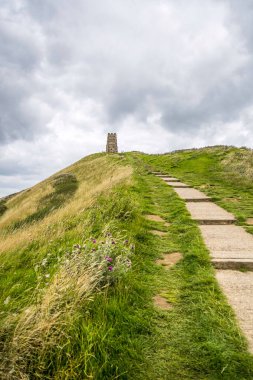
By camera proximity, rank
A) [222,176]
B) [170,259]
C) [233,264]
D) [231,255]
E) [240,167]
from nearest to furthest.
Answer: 1. [233,264]
2. [231,255]
3. [170,259]
4. [222,176]
5. [240,167]

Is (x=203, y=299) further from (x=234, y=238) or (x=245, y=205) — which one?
(x=245, y=205)

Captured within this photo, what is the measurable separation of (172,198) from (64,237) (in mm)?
5673

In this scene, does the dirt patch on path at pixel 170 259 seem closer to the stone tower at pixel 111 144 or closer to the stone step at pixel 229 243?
the stone step at pixel 229 243

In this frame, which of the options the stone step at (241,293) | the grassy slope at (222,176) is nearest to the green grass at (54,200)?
the grassy slope at (222,176)

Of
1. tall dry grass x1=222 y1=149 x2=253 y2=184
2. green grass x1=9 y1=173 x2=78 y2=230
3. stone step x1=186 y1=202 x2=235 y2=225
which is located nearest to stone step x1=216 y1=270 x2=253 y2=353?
stone step x1=186 y1=202 x2=235 y2=225

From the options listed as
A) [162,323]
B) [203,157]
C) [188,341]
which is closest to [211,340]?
[188,341]

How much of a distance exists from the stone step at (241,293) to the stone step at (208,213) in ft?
10.7

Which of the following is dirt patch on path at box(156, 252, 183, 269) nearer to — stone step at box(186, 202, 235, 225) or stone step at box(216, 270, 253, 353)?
stone step at box(216, 270, 253, 353)

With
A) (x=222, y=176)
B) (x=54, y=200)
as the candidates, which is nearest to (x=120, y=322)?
(x=222, y=176)

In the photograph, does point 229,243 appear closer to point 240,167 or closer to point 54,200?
point 240,167

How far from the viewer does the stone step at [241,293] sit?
11.5 feet

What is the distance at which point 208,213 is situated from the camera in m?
9.12

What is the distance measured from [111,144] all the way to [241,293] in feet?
174

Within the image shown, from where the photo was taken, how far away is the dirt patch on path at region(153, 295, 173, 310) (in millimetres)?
4059
